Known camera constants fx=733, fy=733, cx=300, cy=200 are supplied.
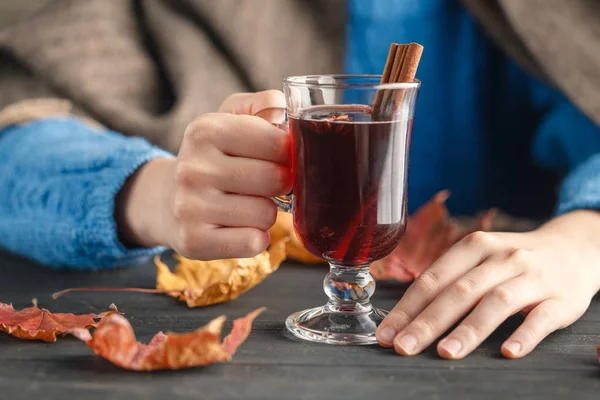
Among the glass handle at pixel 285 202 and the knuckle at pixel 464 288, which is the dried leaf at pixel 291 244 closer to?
the glass handle at pixel 285 202

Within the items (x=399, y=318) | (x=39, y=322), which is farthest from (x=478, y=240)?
(x=39, y=322)

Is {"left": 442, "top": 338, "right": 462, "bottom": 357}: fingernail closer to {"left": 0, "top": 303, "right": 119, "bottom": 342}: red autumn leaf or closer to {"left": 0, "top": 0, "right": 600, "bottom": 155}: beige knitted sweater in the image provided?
{"left": 0, "top": 303, "right": 119, "bottom": 342}: red autumn leaf

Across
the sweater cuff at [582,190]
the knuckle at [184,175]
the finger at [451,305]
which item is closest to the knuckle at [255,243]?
the knuckle at [184,175]

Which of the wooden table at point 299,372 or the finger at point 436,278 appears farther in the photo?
the finger at point 436,278

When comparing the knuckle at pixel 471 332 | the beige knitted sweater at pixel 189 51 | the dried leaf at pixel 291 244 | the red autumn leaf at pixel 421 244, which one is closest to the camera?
the knuckle at pixel 471 332

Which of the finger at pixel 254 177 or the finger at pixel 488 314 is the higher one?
the finger at pixel 254 177

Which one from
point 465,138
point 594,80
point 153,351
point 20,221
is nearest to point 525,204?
point 465,138
